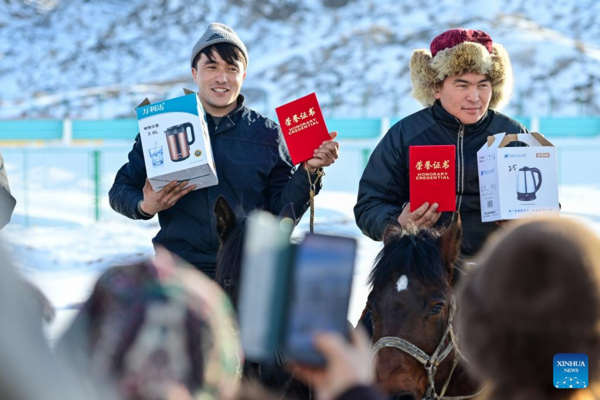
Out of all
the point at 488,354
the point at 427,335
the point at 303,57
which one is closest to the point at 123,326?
the point at 488,354

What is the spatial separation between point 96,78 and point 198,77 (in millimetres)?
52374

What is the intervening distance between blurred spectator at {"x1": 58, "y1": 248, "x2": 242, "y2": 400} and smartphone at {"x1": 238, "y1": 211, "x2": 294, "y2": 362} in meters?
0.16

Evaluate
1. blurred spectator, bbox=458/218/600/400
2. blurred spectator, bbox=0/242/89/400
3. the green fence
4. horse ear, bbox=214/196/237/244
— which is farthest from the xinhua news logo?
the green fence

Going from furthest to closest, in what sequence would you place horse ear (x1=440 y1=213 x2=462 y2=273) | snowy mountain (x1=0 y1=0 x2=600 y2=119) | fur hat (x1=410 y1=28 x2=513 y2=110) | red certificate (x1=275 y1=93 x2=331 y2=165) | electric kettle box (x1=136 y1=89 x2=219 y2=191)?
snowy mountain (x1=0 y1=0 x2=600 y2=119), fur hat (x1=410 y1=28 x2=513 y2=110), red certificate (x1=275 y1=93 x2=331 y2=165), electric kettle box (x1=136 y1=89 x2=219 y2=191), horse ear (x1=440 y1=213 x2=462 y2=273)

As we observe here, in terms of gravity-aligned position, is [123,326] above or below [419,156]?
below

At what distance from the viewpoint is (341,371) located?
127 cm

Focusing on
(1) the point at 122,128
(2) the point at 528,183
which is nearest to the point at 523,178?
(2) the point at 528,183

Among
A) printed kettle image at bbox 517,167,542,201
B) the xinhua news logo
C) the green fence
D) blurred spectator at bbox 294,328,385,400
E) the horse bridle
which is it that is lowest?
the horse bridle

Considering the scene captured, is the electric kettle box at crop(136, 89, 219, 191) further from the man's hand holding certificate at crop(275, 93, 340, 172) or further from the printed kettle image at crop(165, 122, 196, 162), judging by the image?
the man's hand holding certificate at crop(275, 93, 340, 172)

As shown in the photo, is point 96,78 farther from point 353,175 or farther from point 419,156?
point 419,156

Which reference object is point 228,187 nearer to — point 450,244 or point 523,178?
point 450,244

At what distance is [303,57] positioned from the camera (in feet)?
168

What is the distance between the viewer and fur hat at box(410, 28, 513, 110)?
4.16m

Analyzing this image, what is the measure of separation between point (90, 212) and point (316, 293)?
606 inches
